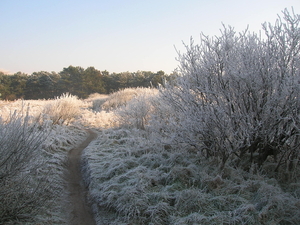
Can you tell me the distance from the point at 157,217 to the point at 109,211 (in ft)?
3.09

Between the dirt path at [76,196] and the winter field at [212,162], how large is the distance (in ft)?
0.43

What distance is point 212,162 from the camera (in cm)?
461

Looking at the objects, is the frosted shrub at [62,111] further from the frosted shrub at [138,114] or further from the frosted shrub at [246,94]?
the frosted shrub at [246,94]

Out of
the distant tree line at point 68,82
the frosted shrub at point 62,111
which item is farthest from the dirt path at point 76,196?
the distant tree line at point 68,82

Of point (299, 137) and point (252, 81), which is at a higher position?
point (252, 81)

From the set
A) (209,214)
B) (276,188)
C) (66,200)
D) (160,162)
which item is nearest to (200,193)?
(209,214)

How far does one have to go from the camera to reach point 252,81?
3877 mm

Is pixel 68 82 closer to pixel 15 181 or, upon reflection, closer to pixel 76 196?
pixel 76 196

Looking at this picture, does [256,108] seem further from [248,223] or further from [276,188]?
[248,223]

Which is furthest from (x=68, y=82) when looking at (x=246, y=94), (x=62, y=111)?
(x=246, y=94)

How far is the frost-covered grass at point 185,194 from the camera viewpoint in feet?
10.6

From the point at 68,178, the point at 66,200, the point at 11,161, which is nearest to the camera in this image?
the point at 11,161

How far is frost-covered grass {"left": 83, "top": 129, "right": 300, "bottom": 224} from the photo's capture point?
3219 millimetres

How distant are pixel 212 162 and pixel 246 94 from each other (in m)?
1.40
